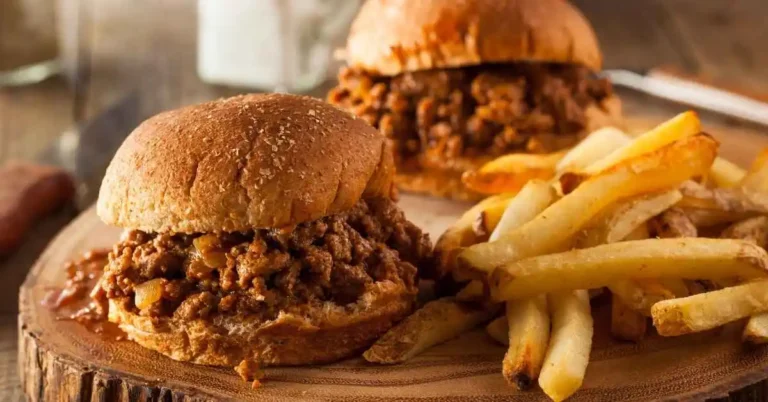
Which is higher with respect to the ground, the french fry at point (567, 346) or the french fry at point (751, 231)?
the french fry at point (751, 231)

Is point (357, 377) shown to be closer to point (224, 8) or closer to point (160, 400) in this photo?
point (160, 400)

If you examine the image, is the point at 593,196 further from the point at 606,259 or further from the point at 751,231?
the point at 751,231

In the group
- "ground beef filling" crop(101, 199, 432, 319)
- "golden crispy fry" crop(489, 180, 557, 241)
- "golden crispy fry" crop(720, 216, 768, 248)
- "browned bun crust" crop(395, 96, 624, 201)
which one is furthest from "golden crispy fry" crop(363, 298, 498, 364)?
"browned bun crust" crop(395, 96, 624, 201)

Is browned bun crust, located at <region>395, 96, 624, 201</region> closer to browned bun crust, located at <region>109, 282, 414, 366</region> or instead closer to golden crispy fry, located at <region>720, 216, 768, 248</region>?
golden crispy fry, located at <region>720, 216, 768, 248</region>

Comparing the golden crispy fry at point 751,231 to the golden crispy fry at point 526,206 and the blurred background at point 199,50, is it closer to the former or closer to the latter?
the golden crispy fry at point 526,206

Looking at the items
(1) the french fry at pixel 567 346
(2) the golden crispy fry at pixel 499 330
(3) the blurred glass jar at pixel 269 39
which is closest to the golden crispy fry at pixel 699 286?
(1) the french fry at pixel 567 346

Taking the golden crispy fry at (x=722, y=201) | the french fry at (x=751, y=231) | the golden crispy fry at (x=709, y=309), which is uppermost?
the golden crispy fry at (x=722, y=201)
